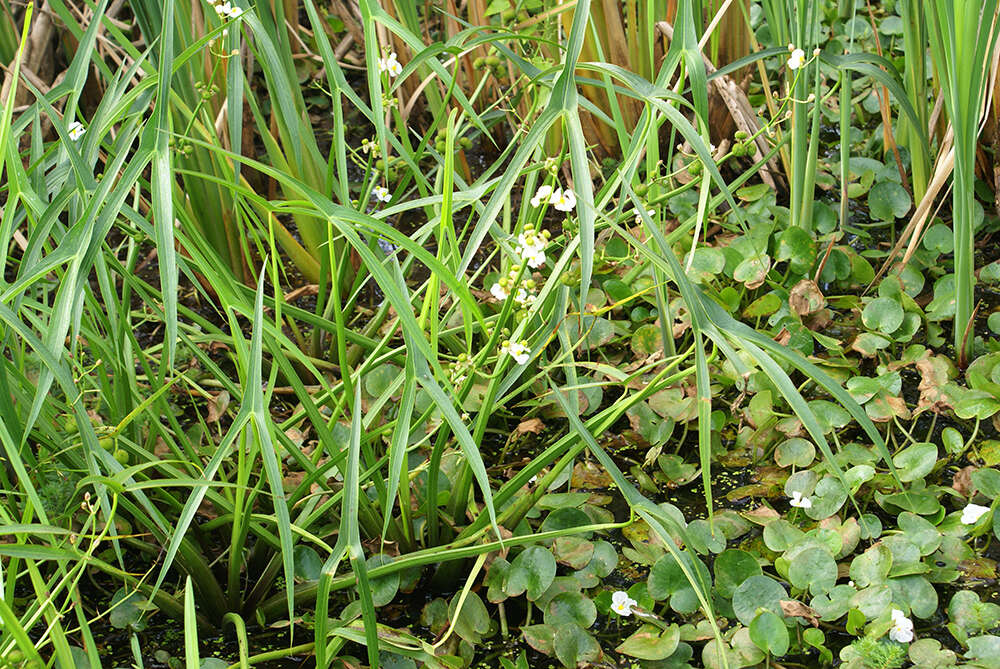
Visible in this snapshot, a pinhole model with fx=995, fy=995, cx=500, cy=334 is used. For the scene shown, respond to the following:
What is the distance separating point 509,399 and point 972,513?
537 mm

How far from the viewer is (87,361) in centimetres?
153

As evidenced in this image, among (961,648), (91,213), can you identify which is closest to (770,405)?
(961,648)

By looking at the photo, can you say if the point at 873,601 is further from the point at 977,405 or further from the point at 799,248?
the point at 799,248

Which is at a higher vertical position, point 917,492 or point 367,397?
point 367,397

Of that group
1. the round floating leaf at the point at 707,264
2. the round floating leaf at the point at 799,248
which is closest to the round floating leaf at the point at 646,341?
the round floating leaf at the point at 707,264

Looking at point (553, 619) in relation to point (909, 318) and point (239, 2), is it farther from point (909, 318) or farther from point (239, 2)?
point (239, 2)

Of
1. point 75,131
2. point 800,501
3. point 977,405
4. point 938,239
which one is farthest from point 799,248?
point 75,131

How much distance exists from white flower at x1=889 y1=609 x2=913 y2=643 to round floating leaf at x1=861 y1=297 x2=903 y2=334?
1.63 ft

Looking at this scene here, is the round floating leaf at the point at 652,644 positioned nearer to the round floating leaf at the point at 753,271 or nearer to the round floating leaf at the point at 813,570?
the round floating leaf at the point at 813,570

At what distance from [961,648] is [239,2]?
113 centimetres

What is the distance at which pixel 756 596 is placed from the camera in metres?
1.02

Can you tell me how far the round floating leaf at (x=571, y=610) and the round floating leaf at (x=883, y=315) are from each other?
0.60m

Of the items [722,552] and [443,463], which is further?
[443,463]

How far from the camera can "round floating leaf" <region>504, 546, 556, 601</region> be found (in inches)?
40.6
